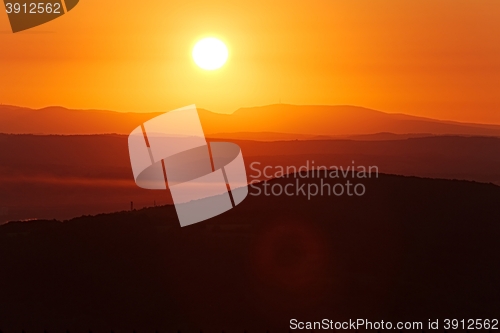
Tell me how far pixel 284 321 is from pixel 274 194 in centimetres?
2025

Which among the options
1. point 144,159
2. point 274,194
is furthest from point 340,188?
point 144,159

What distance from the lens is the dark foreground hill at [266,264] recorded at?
20062 millimetres

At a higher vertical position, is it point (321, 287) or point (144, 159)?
point (144, 159)

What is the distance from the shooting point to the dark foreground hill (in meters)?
20.1

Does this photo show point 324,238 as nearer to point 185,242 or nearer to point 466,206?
point 185,242

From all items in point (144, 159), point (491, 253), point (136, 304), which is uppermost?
point (144, 159)

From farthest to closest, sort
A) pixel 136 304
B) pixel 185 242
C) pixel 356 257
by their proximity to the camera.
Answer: pixel 185 242
pixel 356 257
pixel 136 304

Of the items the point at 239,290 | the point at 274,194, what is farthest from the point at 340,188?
the point at 239,290

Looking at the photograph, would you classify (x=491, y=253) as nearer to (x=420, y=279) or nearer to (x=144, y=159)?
(x=420, y=279)

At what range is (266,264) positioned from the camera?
26.8 meters

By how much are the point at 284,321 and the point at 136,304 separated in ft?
17.8

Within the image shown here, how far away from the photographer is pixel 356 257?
28.2m

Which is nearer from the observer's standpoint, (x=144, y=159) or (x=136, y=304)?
(x=144, y=159)

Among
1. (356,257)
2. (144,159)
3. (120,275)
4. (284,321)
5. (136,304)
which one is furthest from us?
(356,257)
